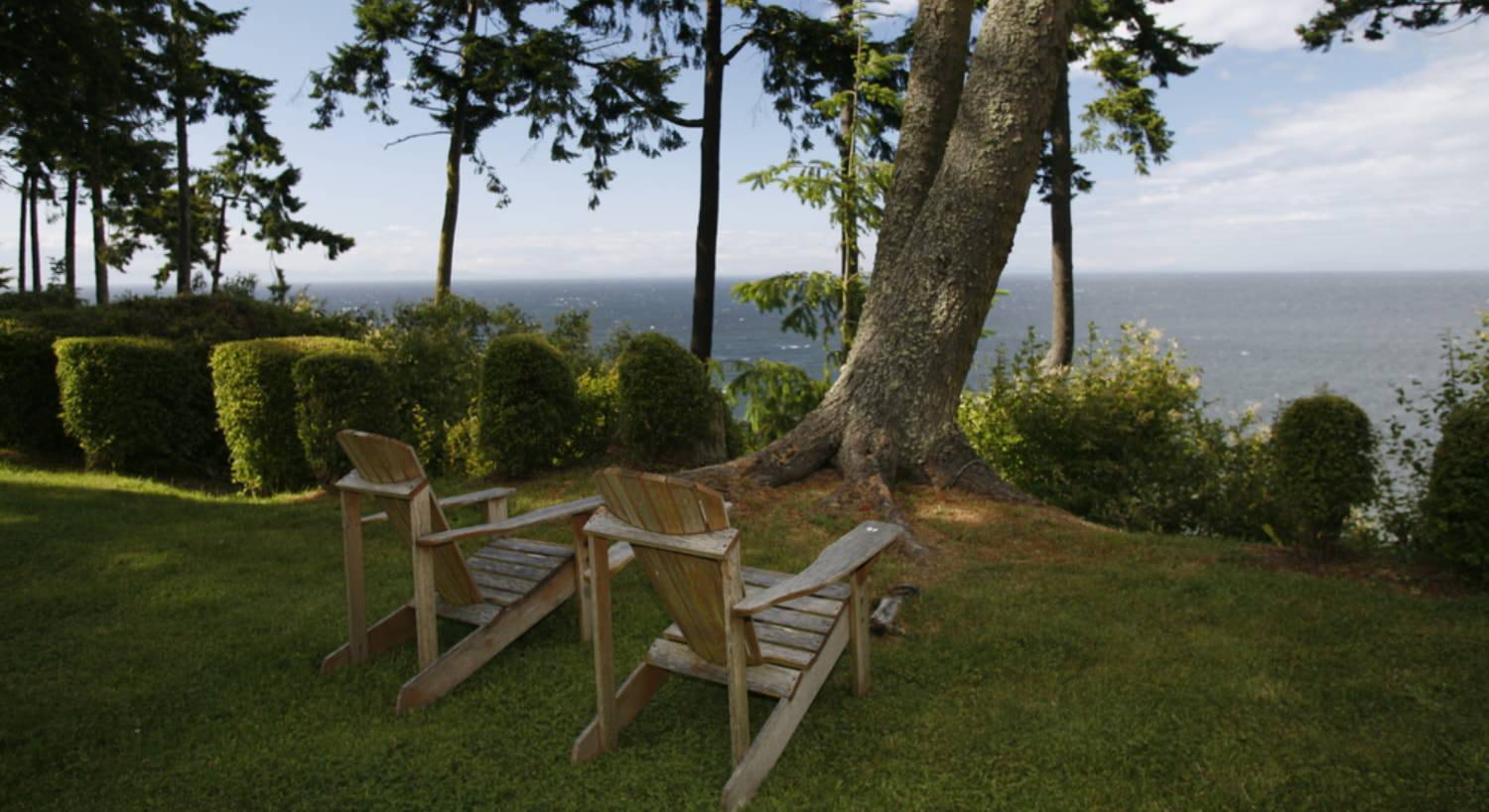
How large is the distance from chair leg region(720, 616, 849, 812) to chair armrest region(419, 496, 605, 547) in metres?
1.10

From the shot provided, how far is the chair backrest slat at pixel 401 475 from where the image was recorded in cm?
351

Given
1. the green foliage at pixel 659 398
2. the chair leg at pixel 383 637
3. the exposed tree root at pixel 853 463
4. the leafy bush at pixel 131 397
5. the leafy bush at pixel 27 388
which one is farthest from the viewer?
the leafy bush at pixel 27 388

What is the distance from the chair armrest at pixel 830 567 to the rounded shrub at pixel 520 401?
15.8 feet

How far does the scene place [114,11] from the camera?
17578 mm

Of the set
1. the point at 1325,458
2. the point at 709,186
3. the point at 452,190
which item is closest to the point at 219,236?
the point at 452,190

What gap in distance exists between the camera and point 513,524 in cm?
366

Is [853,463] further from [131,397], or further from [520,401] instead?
[131,397]

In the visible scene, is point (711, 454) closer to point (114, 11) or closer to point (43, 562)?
point (43, 562)

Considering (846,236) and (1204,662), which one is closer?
(1204,662)

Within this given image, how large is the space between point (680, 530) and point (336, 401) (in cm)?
605

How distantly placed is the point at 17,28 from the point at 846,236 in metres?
12.9

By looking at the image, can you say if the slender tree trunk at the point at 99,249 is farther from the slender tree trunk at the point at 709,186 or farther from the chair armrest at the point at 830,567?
the chair armrest at the point at 830,567

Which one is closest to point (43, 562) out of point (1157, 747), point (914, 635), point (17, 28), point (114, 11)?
point (914, 635)

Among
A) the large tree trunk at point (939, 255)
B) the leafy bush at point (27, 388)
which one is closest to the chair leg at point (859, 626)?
the large tree trunk at point (939, 255)
